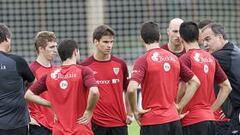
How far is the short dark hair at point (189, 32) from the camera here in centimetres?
1027

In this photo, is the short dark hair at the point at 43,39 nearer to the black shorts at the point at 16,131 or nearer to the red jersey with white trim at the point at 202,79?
the black shorts at the point at 16,131

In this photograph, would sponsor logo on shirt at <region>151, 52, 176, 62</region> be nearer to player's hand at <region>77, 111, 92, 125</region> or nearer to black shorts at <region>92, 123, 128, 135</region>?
player's hand at <region>77, 111, 92, 125</region>

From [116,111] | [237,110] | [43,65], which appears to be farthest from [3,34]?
[237,110]

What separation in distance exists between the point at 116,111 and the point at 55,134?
4.58 ft

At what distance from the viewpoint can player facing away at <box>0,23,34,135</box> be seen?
34.1 feet

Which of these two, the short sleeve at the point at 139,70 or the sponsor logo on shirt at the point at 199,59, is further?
the sponsor logo on shirt at the point at 199,59

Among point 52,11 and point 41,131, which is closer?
point 41,131

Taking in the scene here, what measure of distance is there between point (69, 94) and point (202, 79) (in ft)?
5.57

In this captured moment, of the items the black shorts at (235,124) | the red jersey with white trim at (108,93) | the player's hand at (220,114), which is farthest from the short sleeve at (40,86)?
the black shorts at (235,124)

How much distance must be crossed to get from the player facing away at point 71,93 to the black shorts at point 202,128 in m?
1.32

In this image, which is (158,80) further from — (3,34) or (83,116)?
(3,34)

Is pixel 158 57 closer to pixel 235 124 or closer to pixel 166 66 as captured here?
pixel 166 66

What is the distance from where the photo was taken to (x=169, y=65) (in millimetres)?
9914

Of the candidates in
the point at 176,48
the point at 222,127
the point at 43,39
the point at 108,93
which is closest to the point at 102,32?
the point at 108,93
